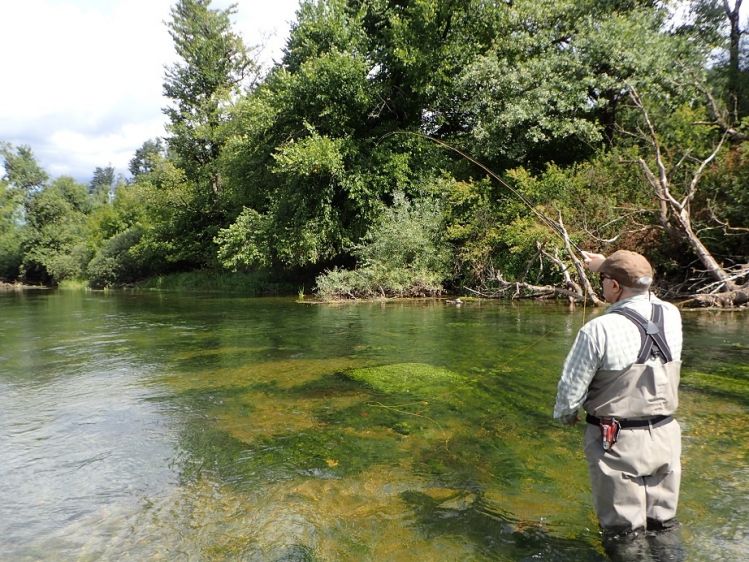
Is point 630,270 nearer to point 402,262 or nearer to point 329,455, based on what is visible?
point 329,455

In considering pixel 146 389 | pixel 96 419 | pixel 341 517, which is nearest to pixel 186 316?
pixel 146 389

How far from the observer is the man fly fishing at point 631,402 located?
10.3 ft

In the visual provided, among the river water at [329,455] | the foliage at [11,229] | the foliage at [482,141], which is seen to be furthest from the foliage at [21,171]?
the river water at [329,455]

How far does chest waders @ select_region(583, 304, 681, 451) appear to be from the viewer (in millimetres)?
3129

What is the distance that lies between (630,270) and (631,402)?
75 cm

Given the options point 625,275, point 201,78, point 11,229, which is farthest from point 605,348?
point 11,229

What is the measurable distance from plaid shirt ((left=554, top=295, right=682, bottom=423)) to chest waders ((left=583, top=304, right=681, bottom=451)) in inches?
1.5

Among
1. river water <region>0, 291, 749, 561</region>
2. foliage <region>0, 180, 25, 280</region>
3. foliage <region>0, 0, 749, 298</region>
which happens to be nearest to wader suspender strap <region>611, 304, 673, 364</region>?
river water <region>0, 291, 749, 561</region>

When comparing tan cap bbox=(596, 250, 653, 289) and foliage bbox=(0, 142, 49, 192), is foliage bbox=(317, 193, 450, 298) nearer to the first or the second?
tan cap bbox=(596, 250, 653, 289)

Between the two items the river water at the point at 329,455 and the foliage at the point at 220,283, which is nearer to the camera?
the river water at the point at 329,455

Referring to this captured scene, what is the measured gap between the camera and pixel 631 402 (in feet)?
10.3

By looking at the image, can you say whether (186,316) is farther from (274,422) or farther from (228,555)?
(228,555)

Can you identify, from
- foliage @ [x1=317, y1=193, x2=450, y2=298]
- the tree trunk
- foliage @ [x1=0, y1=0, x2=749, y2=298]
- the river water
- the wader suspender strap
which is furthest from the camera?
foliage @ [x1=317, y1=193, x2=450, y2=298]

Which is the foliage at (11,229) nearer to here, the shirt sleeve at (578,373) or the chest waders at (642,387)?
the shirt sleeve at (578,373)
